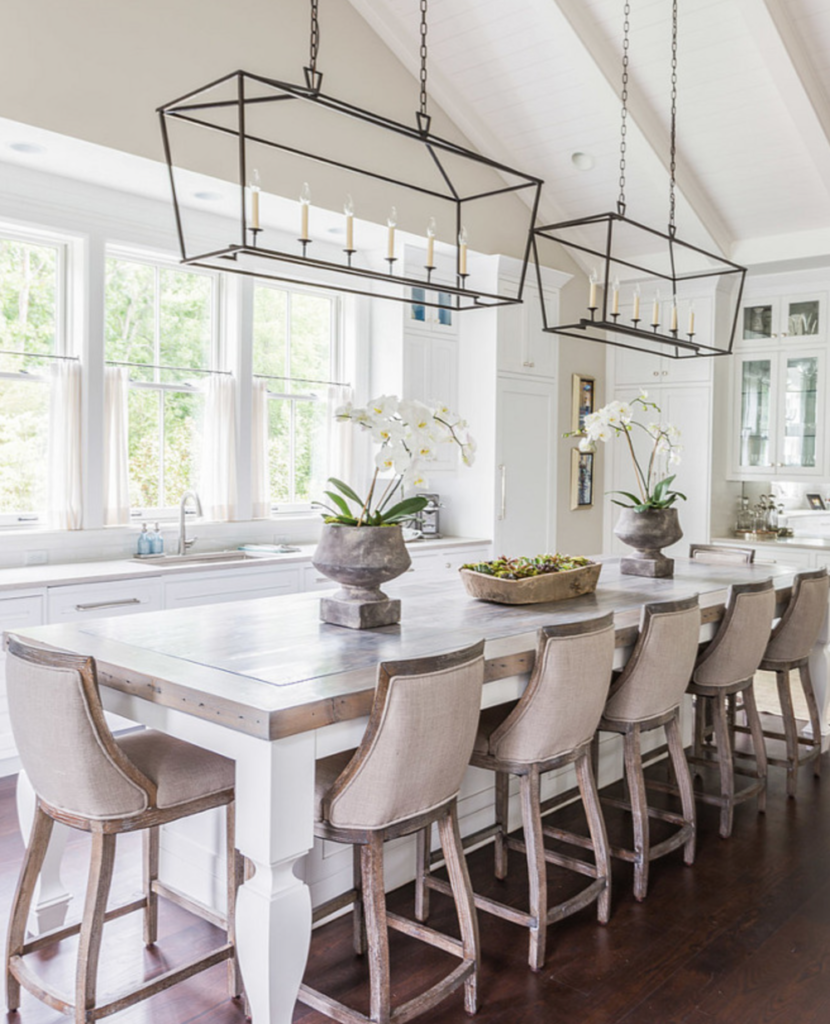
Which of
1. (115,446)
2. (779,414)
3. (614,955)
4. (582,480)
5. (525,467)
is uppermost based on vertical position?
(779,414)

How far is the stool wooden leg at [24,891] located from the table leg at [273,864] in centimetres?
63

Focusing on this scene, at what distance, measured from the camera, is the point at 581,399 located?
7133mm

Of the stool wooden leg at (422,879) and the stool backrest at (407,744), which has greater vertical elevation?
the stool backrest at (407,744)

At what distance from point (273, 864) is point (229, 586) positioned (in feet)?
9.61

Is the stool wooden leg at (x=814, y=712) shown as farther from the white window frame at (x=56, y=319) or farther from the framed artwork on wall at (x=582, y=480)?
the white window frame at (x=56, y=319)

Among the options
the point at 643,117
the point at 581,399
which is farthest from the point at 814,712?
the point at 643,117

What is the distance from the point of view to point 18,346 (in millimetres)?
Answer: 4605

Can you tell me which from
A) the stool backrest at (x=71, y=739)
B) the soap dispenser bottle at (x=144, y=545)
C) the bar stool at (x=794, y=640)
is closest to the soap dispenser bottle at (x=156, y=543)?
the soap dispenser bottle at (x=144, y=545)

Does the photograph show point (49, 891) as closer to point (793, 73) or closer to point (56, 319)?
point (56, 319)

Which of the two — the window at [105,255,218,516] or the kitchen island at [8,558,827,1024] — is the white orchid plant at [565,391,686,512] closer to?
the kitchen island at [8,558,827,1024]

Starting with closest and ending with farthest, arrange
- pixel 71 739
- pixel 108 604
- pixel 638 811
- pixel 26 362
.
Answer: pixel 71 739 < pixel 638 811 < pixel 108 604 < pixel 26 362

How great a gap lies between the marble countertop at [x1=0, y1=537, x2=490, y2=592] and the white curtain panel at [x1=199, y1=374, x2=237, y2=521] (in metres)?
0.33

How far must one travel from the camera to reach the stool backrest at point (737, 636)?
11.1ft

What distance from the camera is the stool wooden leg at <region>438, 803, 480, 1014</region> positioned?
2279 millimetres
